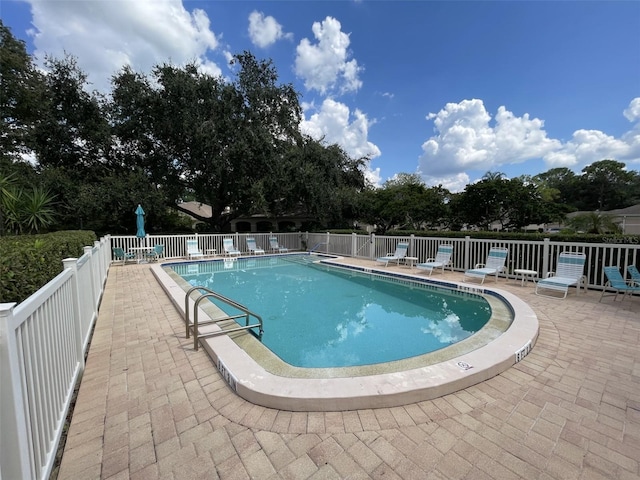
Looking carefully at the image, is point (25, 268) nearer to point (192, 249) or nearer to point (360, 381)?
point (360, 381)

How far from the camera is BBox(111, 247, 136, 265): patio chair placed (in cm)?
1073

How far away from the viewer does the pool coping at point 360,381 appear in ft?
7.86

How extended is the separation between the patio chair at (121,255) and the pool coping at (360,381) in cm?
959

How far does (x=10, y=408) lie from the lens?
1200 millimetres

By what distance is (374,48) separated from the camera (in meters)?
13.3

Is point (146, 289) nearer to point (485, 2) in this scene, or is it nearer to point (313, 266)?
point (313, 266)

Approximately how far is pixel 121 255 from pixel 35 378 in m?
11.1

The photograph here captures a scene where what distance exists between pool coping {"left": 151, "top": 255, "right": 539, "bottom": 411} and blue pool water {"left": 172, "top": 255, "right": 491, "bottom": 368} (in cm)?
105

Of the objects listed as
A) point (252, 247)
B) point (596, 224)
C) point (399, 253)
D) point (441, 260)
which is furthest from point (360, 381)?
point (252, 247)

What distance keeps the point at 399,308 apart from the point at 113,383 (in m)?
5.23

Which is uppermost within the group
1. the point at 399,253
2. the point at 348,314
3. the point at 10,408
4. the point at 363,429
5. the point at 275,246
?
the point at 10,408

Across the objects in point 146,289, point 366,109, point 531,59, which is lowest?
point 146,289

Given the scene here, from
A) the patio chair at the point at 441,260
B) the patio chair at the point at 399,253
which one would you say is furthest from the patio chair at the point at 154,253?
the patio chair at the point at 441,260

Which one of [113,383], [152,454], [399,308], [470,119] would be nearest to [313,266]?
[399,308]
